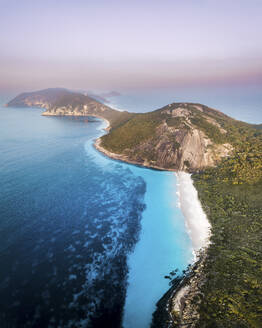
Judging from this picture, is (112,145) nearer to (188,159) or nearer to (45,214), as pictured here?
(188,159)

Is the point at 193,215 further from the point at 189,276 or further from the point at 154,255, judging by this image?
the point at 189,276

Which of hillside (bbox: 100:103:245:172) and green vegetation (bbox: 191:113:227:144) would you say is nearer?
hillside (bbox: 100:103:245:172)

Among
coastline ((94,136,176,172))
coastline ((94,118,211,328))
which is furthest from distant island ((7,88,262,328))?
coastline ((94,136,176,172))

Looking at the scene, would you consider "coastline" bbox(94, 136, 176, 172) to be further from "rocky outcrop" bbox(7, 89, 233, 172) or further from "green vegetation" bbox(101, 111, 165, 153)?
"green vegetation" bbox(101, 111, 165, 153)

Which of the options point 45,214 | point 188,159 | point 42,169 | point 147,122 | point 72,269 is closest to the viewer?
point 72,269

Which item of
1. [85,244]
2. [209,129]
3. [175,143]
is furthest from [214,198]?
[209,129]

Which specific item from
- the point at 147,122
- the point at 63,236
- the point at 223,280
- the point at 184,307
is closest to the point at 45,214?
the point at 63,236

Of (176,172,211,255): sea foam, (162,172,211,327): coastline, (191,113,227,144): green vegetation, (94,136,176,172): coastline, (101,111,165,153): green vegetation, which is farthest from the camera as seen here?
(101,111,165,153): green vegetation
